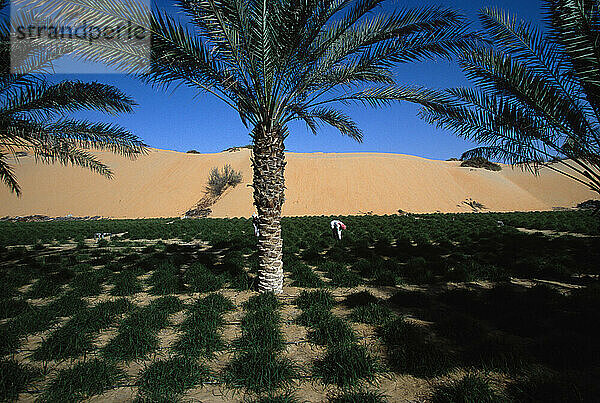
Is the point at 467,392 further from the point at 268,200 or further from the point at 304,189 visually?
the point at 304,189

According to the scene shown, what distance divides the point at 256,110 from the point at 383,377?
468cm

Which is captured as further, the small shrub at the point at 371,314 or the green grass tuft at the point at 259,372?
the small shrub at the point at 371,314

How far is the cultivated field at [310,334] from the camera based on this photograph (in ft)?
8.63

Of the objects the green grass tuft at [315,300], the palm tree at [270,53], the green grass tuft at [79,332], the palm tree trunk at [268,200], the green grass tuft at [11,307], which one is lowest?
the green grass tuft at [11,307]

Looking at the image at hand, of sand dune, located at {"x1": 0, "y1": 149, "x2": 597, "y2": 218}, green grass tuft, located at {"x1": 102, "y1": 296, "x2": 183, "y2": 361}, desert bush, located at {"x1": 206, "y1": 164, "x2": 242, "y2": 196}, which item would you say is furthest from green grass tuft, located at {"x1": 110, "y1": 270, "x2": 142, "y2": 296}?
desert bush, located at {"x1": 206, "y1": 164, "x2": 242, "y2": 196}

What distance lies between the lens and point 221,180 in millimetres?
34250

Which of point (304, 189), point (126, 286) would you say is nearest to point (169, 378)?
point (126, 286)

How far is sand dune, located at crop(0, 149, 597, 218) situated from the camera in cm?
2988

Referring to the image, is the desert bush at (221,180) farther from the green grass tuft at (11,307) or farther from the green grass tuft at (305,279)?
the green grass tuft at (11,307)

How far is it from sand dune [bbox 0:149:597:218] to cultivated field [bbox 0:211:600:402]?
22.0 metres

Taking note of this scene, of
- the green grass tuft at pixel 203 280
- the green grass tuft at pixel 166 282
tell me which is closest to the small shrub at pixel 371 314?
the green grass tuft at pixel 203 280

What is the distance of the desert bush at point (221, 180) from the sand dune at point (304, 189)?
3.06 ft

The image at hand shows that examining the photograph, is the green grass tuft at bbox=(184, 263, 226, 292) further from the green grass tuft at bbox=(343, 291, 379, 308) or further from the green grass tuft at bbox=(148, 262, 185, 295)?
the green grass tuft at bbox=(343, 291, 379, 308)

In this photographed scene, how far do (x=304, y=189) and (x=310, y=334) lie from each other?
1163 inches
